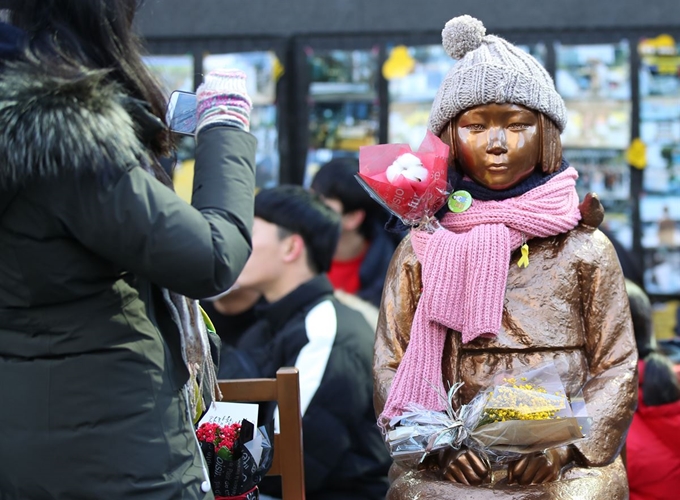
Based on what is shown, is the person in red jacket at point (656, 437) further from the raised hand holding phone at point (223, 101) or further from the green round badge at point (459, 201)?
the raised hand holding phone at point (223, 101)

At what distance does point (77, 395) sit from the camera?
56.7 inches

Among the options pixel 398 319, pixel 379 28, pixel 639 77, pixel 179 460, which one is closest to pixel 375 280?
pixel 379 28

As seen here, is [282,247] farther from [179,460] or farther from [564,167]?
[179,460]

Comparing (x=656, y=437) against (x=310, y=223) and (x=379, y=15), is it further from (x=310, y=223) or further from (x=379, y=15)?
(x=379, y=15)

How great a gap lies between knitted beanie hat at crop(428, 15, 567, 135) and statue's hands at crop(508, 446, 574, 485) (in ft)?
2.51

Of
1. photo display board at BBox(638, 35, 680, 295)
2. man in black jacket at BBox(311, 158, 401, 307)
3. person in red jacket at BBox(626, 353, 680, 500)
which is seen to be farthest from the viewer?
photo display board at BBox(638, 35, 680, 295)

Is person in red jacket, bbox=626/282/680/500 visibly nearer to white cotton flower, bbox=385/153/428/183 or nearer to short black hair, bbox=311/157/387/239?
white cotton flower, bbox=385/153/428/183

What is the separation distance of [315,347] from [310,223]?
598mm

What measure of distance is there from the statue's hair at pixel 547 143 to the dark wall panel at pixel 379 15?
8.69 feet

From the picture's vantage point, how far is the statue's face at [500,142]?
2006mm

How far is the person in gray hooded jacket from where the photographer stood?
1.39 meters

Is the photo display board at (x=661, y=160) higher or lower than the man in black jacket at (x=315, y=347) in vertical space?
higher

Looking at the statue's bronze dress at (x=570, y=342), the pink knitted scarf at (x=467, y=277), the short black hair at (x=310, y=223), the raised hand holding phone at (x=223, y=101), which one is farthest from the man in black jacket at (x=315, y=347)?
the raised hand holding phone at (x=223, y=101)

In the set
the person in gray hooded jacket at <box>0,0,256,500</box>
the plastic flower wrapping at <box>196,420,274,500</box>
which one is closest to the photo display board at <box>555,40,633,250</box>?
the plastic flower wrapping at <box>196,420,274,500</box>
